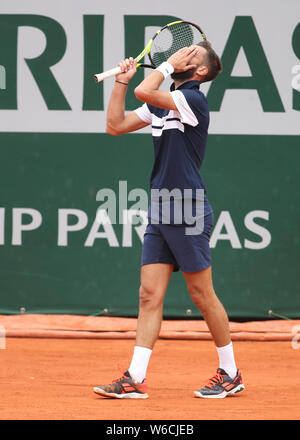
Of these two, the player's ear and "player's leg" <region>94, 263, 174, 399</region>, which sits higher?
the player's ear

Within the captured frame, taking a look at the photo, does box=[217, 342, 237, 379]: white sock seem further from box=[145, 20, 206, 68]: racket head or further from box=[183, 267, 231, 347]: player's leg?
box=[145, 20, 206, 68]: racket head

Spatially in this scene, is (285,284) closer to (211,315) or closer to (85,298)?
(85,298)

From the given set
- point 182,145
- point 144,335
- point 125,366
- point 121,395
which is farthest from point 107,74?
point 125,366

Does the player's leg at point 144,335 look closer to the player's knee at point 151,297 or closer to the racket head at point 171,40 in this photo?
the player's knee at point 151,297

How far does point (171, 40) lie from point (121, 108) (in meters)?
0.50

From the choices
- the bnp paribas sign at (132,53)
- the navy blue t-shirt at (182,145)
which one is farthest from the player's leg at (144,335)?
the bnp paribas sign at (132,53)

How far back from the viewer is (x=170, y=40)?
4.25 m

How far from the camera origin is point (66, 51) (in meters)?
6.13

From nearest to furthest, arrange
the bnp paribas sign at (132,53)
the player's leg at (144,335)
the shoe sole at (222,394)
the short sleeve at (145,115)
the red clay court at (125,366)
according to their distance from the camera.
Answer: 1. the red clay court at (125,366)
2. the player's leg at (144,335)
3. the shoe sole at (222,394)
4. the short sleeve at (145,115)
5. the bnp paribas sign at (132,53)

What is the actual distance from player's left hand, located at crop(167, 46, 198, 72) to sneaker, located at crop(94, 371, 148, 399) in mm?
1346

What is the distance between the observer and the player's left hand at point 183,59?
3877 mm

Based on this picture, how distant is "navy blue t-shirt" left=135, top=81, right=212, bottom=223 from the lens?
3.84 meters

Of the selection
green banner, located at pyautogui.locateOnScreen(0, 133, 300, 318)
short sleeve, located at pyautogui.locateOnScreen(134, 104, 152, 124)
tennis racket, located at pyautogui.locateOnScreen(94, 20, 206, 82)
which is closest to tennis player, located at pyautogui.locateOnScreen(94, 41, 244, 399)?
short sleeve, located at pyautogui.locateOnScreen(134, 104, 152, 124)

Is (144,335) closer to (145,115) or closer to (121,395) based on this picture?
(121,395)
